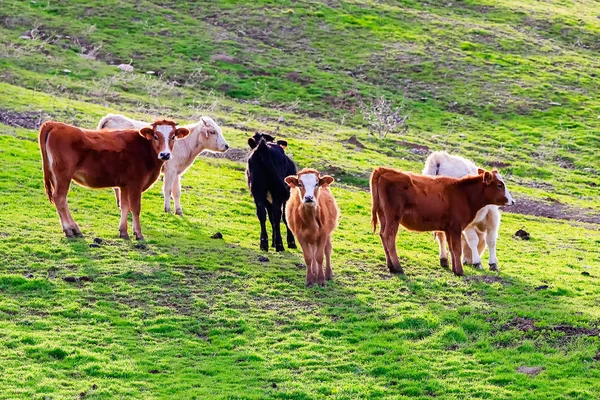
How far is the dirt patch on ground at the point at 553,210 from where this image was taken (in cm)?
2995

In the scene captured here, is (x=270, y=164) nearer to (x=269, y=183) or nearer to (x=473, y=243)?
(x=269, y=183)

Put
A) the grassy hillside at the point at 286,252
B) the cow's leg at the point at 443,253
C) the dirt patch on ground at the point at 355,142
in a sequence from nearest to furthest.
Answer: the grassy hillside at the point at 286,252 → the cow's leg at the point at 443,253 → the dirt patch on ground at the point at 355,142

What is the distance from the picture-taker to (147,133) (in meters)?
19.0

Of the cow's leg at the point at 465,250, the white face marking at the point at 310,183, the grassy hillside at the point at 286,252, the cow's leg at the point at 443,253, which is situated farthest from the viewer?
the cow's leg at the point at 465,250

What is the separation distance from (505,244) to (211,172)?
9.82 metres

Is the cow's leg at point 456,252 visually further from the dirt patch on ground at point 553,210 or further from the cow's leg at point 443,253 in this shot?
the dirt patch on ground at point 553,210

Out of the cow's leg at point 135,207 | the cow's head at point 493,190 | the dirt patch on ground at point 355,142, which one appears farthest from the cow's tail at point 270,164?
the dirt patch on ground at point 355,142

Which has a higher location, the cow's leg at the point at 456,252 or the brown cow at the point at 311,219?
the brown cow at the point at 311,219

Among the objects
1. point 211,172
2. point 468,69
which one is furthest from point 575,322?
point 468,69

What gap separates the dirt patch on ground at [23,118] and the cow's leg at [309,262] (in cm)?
1675

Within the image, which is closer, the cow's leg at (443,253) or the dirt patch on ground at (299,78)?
the cow's leg at (443,253)

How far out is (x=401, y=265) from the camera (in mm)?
19234

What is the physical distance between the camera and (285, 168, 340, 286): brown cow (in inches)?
648

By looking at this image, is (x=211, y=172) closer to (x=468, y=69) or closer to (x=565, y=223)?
(x=565, y=223)
